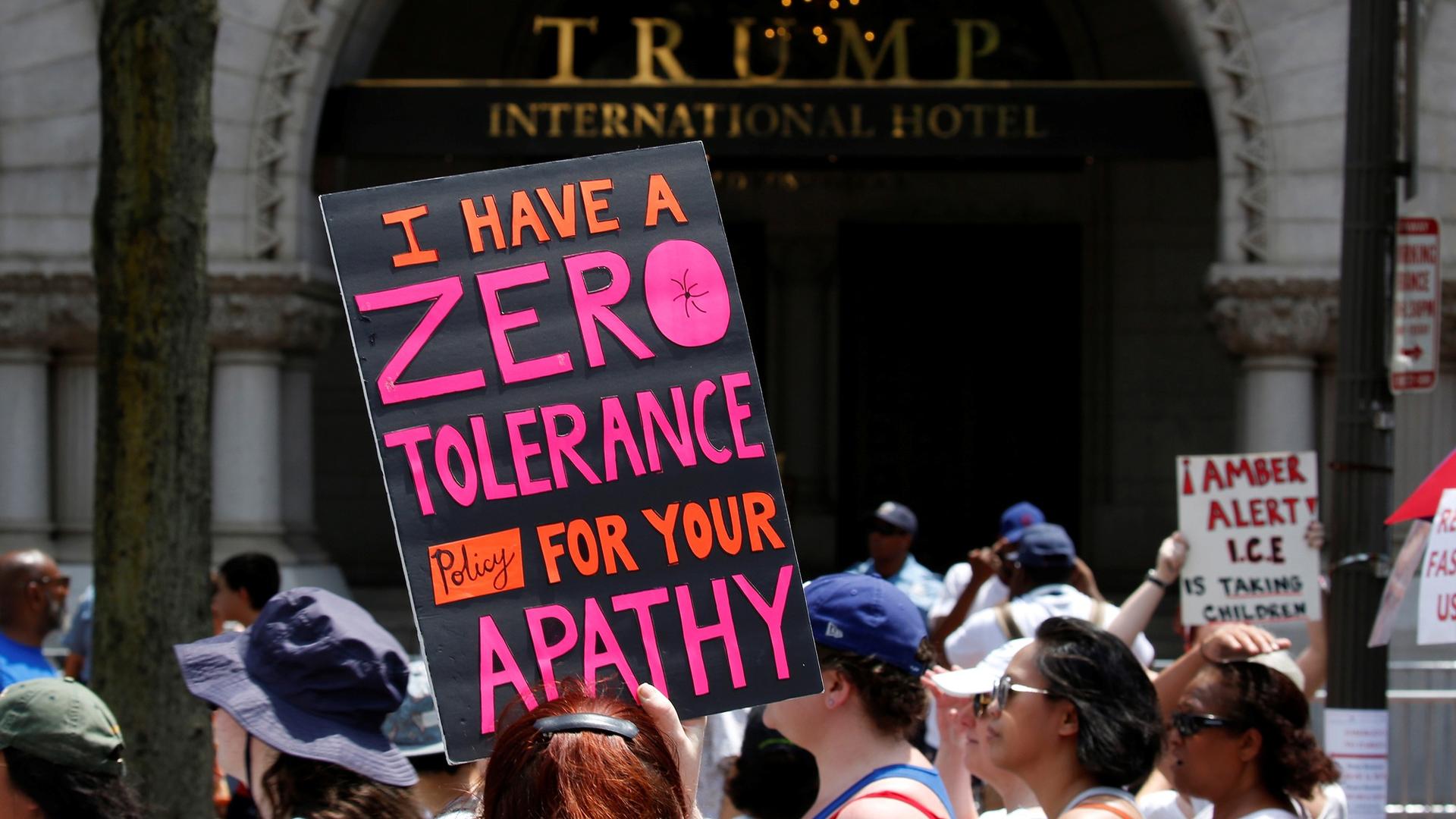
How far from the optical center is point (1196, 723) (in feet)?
12.9

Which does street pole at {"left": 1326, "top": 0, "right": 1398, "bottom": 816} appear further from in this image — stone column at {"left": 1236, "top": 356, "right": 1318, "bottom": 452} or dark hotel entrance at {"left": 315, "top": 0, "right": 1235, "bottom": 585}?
dark hotel entrance at {"left": 315, "top": 0, "right": 1235, "bottom": 585}

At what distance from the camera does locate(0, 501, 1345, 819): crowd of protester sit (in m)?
2.06

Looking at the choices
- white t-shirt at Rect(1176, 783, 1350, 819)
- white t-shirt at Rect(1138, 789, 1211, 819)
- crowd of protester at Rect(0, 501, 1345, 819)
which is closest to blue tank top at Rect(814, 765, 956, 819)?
crowd of protester at Rect(0, 501, 1345, 819)

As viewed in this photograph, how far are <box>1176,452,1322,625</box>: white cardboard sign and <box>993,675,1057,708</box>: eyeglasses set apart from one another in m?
3.57

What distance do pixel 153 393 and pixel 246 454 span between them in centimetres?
454

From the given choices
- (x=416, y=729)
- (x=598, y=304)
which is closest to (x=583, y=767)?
(x=598, y=304)

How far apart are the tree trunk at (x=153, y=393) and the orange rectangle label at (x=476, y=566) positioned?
11.1 feet

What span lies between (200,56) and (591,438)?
3763 millimetres

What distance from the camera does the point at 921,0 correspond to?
13.9m

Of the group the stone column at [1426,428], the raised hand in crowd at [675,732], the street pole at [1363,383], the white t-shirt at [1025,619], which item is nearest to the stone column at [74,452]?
the white t-shirt at [1025,619]

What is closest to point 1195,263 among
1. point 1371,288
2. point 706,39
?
point 706,39

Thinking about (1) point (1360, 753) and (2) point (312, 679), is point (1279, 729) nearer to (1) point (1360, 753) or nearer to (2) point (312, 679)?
(2) point (312, 679)

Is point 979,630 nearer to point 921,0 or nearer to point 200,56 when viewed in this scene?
point 200,56

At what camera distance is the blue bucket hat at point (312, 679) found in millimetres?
3270
